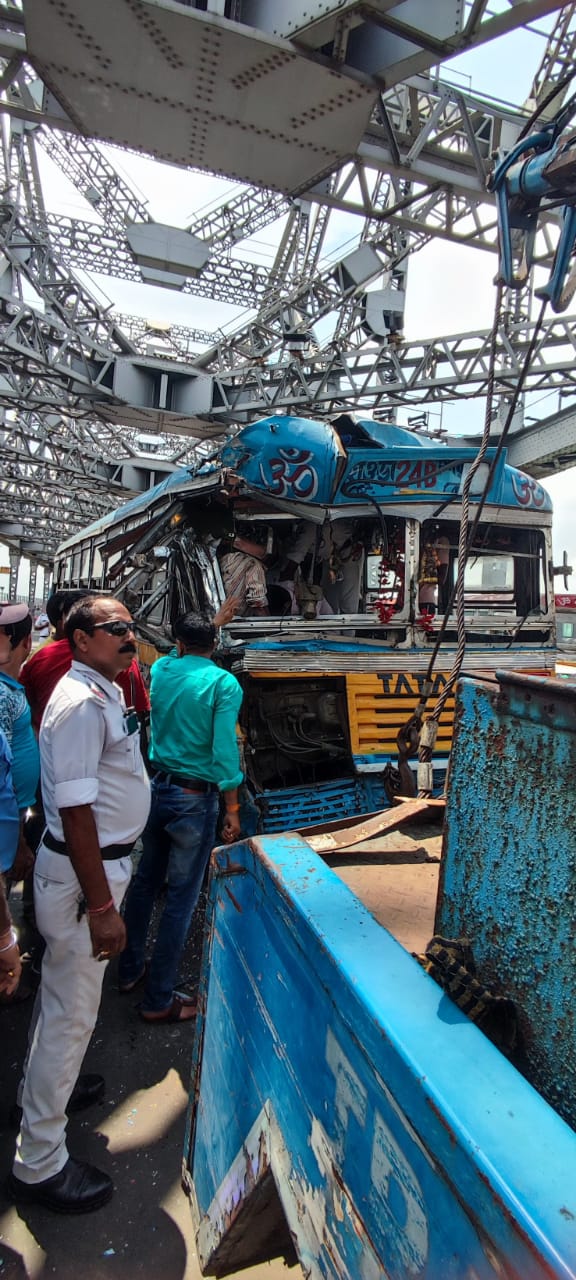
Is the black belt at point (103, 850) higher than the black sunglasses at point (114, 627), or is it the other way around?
the black sunglasses at point (114, 627)

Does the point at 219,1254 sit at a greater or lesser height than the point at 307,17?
lesser

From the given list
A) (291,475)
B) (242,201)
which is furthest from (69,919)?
(242,201)

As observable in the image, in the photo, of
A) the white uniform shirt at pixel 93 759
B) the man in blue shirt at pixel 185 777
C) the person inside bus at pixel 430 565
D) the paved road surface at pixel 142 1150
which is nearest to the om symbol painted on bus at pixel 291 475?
the person inside bus at pixel 430 565

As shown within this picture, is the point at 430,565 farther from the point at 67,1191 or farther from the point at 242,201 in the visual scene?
the point at 242,201

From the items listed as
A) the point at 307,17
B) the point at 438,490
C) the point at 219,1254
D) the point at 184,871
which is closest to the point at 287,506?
the point at 438,490

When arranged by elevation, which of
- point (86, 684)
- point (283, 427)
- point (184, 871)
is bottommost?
point (184, 871)

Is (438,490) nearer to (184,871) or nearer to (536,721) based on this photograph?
(184,871)

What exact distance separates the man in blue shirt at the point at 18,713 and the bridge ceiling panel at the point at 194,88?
217 inches

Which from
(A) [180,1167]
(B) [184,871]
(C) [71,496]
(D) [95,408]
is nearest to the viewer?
(A) [180,1167]

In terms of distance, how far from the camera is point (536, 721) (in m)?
1.13

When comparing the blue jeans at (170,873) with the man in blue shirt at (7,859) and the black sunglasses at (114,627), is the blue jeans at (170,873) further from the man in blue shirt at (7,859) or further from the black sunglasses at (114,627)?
the black sunglasses at (114,627)

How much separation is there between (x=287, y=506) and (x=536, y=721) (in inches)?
161

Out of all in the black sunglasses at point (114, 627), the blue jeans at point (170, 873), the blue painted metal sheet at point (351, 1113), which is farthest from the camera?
the blue jeans at point (170, 873)

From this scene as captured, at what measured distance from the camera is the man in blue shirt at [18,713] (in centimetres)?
247
